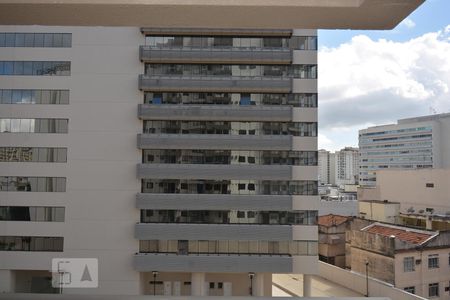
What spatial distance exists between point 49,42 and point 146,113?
5285 millimetres

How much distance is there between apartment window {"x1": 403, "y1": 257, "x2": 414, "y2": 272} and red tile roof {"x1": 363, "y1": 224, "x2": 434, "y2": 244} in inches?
33.3

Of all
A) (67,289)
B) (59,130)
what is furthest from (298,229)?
(59,130)

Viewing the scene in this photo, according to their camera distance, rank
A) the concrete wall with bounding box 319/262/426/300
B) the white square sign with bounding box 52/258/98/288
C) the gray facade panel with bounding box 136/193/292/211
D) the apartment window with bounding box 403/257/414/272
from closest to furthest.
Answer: the concrete wall with bounding box 319/262/426/300 < the white square sign with bounding box 52/258/98/288 < the gray facade panel with bounding box 136/193/292/211 < the apartment window with bounding box 403/257/414/272

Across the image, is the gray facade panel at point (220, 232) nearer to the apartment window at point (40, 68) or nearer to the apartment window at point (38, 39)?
the apartment window at point (40, 68)

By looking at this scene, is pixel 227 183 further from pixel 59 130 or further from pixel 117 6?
pixel 117 6

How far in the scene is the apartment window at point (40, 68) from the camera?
15.9 metres

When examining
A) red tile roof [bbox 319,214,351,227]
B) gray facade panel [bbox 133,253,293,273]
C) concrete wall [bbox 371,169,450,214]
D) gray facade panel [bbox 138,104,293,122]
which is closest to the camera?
gray facade panel [bbox 133,253,293,273]

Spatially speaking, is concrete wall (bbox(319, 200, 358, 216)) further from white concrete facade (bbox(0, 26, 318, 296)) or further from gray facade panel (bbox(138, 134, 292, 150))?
gray facade panel (bbox(138, 134, 292, 150))

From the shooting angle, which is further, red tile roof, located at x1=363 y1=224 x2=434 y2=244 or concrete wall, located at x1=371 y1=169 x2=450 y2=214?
concrete wall, located at x1=371 y1=169 x2=450 y2=214

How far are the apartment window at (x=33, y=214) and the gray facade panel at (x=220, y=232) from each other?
402cm

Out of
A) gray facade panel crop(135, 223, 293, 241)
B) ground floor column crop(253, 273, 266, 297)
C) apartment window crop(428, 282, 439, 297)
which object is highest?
gray facade panel crop(135, 223, 293, 241)

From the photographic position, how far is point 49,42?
52.4ft

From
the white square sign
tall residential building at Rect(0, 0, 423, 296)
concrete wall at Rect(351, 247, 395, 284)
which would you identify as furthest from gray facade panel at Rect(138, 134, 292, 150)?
concrete wall at Rect(351, 247, 395, 284)

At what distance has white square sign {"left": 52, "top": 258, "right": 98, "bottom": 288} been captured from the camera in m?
15.0
